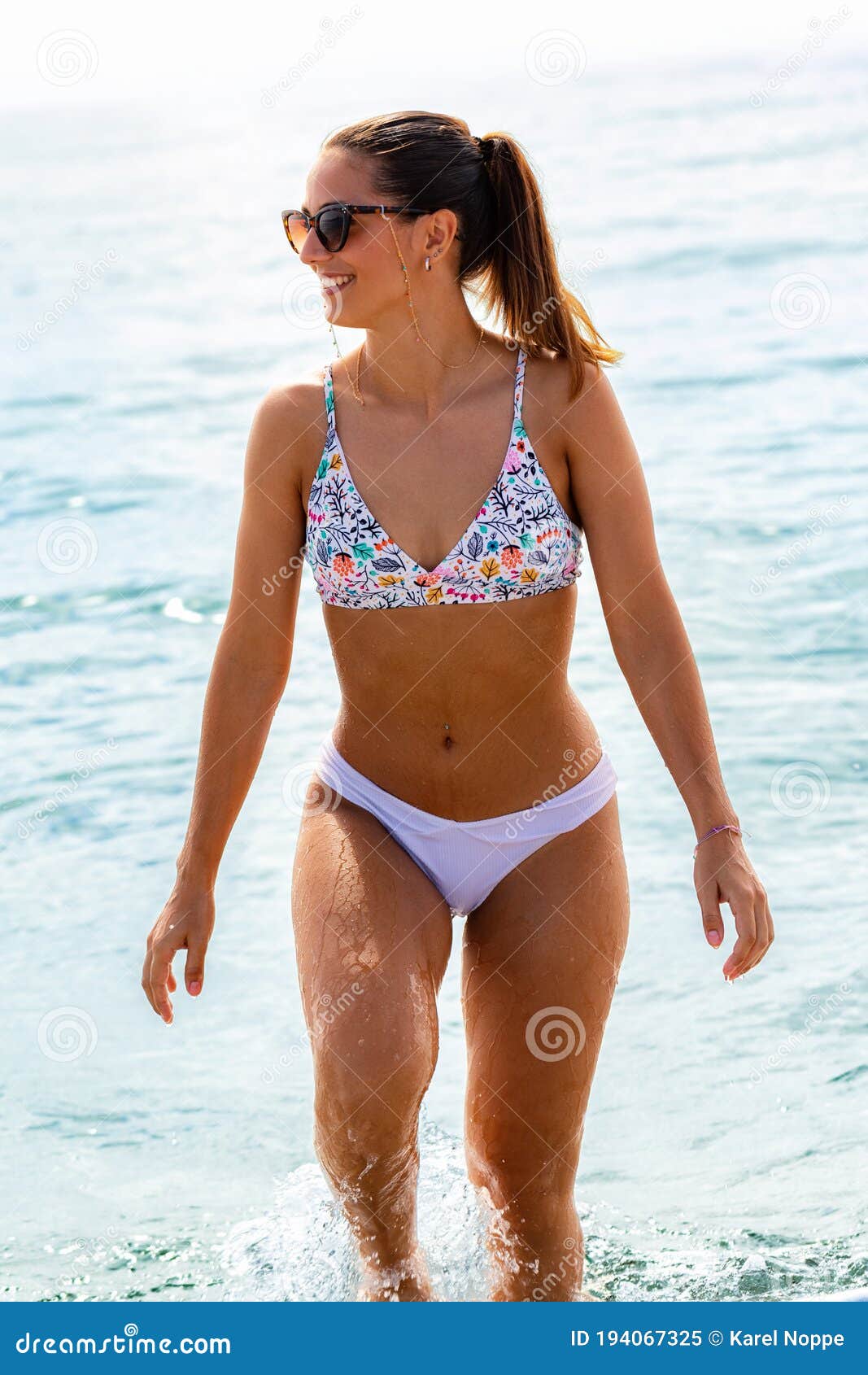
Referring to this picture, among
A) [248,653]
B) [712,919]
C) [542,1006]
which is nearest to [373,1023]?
[542,1006]

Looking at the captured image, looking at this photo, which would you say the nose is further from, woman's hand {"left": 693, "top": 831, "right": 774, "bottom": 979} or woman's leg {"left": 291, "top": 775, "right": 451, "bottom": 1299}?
woman's hand {"left": 693, "top": 831, "right": 774, "bottom": 979}

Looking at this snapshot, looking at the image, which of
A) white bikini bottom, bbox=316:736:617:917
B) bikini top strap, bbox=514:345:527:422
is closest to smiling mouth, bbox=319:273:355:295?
bikini top strap, bbox=514:345:527:422

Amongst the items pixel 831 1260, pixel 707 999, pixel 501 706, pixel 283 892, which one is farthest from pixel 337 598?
pixel 283 892

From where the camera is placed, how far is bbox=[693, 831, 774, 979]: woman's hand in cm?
258

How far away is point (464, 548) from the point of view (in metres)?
2.69

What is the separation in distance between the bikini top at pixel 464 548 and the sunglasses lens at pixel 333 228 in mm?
344

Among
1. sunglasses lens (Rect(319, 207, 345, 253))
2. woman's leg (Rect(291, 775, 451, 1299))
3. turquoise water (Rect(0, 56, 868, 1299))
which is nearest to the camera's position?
woman's leg (Rect(291, 775, 451, 1299))

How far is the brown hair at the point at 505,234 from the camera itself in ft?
8.95

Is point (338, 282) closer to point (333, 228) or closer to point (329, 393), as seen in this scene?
point (333, 228)

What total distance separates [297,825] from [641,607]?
3153 mm

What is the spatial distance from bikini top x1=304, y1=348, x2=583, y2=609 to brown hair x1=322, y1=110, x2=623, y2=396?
164 millimetres

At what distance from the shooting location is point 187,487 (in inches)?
383

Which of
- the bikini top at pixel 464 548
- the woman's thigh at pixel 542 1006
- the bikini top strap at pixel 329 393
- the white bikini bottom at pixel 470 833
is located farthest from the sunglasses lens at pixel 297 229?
the woman's thigh at pixel 542 1006

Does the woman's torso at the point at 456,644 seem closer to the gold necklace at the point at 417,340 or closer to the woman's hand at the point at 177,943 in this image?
the gold necklace at the point at 417,340
